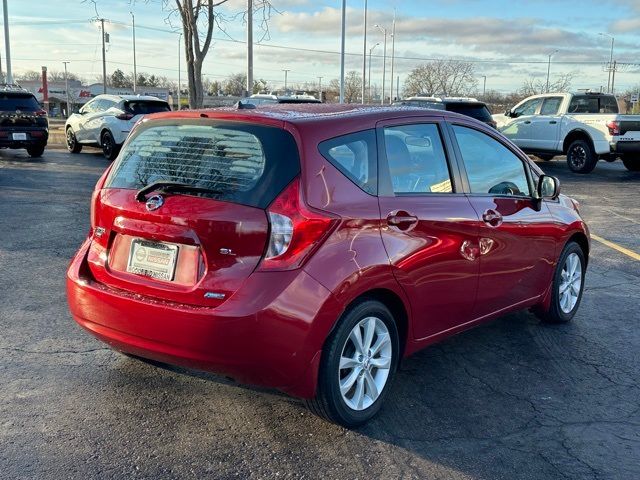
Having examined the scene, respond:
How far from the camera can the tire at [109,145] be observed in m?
17.5

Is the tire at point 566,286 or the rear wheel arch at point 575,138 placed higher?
the rear wheel arch at point 575,138

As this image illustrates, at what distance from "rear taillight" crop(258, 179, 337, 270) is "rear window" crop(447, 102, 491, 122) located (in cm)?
1475

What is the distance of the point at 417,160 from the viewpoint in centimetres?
414

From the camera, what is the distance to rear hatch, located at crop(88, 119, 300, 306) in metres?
3.32

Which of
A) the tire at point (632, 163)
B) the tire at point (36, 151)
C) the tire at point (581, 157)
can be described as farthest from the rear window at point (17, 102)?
the tire at point (632, 163)

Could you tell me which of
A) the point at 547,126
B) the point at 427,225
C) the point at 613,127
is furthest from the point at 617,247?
the point at 547,126

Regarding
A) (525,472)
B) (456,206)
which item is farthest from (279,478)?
(456,206)

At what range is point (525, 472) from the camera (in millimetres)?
3262

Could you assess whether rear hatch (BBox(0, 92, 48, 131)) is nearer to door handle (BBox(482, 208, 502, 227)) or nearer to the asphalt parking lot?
the asphalt parking lot

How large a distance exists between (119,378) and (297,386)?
1381 millimetres

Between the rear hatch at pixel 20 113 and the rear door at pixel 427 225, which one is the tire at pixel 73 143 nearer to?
the rear hatch at pixel 20 113

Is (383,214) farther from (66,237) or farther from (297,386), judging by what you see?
(66,237)

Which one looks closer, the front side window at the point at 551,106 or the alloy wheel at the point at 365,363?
the alloy wheel at the point at 365,363

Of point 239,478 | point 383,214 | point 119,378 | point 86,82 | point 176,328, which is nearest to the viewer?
point 239,478
